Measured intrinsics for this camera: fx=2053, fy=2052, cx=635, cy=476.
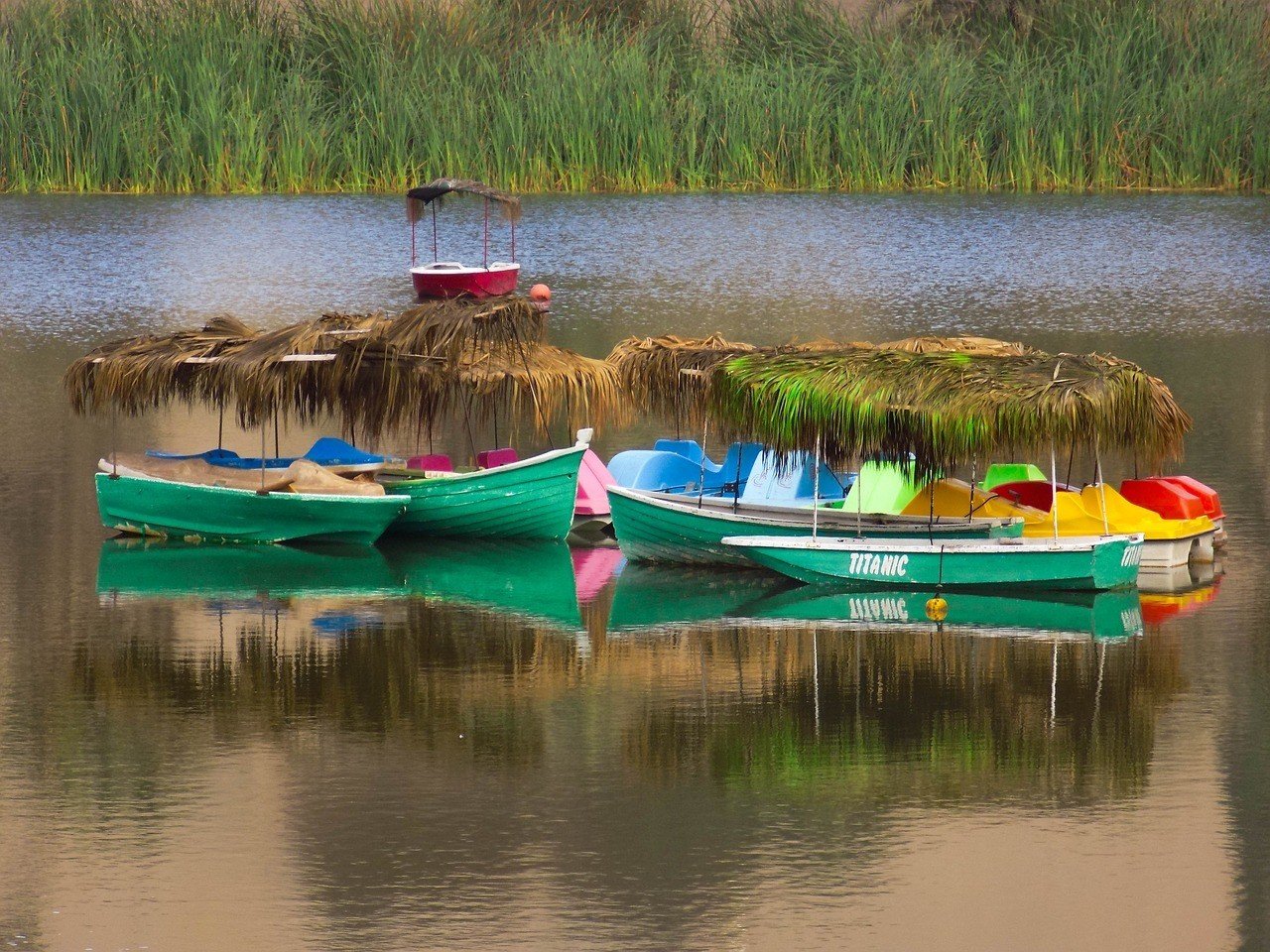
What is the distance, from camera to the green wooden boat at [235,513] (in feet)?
62.8

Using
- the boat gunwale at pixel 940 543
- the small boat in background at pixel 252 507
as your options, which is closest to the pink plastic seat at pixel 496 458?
the small boat in background at pixel 252 507

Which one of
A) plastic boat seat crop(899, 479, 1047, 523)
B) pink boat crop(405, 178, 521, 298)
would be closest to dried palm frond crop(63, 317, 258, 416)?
plastic boat seat crop(899, 479, 1047, 523)

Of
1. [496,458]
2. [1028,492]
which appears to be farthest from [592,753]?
[496,458]

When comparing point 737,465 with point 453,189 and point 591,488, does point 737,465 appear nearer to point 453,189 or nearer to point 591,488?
point 591,488

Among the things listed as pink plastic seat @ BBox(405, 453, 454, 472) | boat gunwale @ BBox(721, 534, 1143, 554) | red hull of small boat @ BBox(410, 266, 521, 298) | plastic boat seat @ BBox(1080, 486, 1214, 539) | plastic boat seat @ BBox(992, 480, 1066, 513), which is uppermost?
red hull of small boat @ BBox(410, 266, 521, 298)

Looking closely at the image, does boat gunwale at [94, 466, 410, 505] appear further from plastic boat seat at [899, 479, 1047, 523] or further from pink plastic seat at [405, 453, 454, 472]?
plastic boat seat at [899, 479, 1047, 523]

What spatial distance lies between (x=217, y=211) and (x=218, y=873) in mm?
36351

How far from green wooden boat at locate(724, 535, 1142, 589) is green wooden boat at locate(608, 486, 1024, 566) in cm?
34

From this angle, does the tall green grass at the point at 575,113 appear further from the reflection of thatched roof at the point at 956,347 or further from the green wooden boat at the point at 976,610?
the green wooden boat at the point at 976,610

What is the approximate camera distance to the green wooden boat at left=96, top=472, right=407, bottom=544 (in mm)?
19156

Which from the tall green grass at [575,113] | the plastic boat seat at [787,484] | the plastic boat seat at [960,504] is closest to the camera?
the plastic boat seat at [960,504]

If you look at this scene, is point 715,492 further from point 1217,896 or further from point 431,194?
point 431,194

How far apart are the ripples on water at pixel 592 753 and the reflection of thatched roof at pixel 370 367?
1.51m

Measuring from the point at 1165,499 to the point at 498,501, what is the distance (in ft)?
20.1
